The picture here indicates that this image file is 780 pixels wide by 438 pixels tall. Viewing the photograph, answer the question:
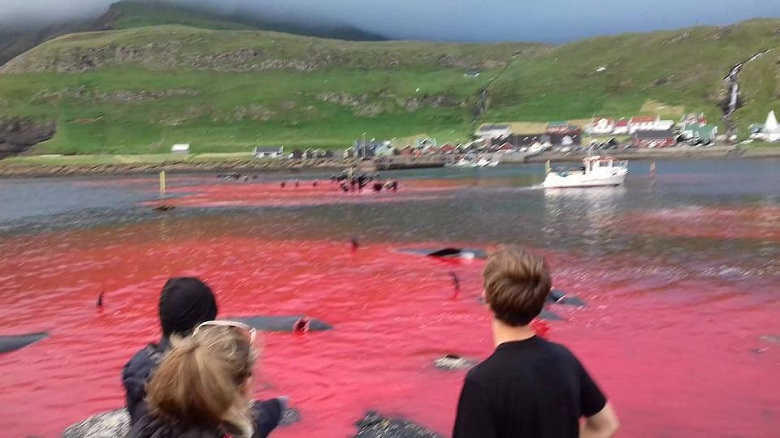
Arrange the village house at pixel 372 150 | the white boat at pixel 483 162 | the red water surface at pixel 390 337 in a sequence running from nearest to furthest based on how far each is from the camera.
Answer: the red water surface at pixel 390 337, the white boat at pixel 483 162, the village house at pixel 372 150

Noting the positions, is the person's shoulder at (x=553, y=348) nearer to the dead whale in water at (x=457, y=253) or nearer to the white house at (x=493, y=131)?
the dead whale in water at (x=457, y=253)

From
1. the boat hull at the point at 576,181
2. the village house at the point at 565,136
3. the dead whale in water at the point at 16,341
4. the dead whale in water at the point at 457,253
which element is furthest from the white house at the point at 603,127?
the dead whale in water at the point at 16,341

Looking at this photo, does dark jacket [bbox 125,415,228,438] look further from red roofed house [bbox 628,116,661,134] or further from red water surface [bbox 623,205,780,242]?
red roofed house [bbox 628,116,661,134]

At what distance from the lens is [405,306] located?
1805 centimetres

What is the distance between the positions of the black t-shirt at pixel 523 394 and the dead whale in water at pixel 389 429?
601 cm

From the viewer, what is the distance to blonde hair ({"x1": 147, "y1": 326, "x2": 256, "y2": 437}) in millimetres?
3113

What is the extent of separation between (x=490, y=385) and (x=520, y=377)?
169 mm

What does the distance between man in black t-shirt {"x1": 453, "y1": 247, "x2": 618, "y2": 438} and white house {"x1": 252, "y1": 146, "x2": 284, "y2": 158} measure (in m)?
168

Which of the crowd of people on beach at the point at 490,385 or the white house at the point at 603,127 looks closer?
the crowd of people on beach at the point at 490,385

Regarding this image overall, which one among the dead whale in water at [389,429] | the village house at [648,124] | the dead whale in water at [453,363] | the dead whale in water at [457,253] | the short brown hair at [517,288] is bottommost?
the dead whale in water at [457,253]

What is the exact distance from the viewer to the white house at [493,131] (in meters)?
188

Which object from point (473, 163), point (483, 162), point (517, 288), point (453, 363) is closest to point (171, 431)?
point (517, 288)

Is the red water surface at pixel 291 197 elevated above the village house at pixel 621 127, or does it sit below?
below

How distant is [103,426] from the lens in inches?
385
